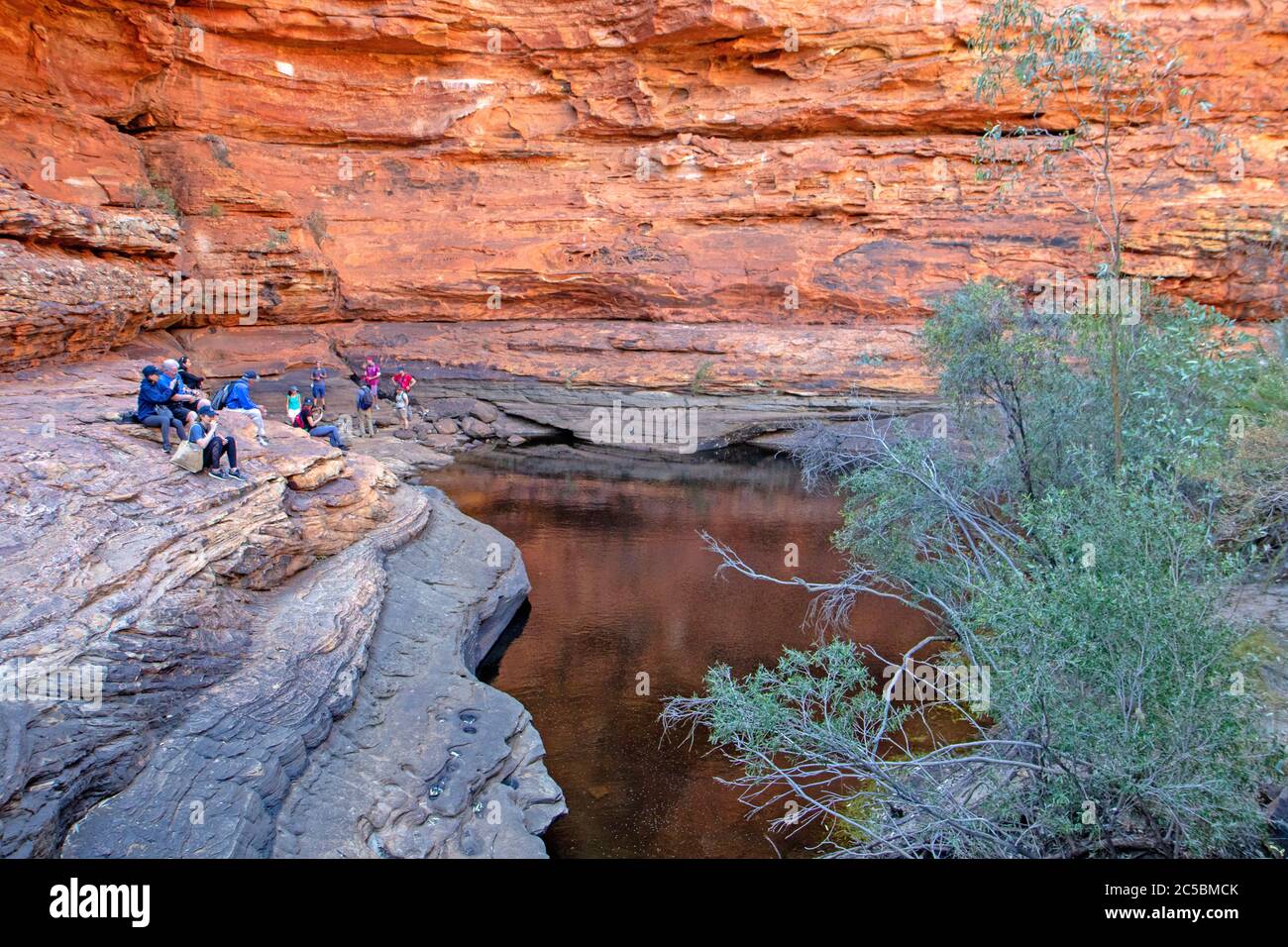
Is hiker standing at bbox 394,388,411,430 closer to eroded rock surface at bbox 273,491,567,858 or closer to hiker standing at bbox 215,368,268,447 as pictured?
hiker standing at bbox 215,368,268,447

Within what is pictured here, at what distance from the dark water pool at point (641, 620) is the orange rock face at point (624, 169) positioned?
5.40m

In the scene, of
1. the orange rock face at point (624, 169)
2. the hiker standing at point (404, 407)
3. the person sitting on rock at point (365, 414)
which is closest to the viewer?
the person sitting on rock at point (365, 414)

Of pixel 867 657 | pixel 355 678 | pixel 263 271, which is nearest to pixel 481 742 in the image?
pixel 355 678

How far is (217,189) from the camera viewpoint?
2322 centimetres

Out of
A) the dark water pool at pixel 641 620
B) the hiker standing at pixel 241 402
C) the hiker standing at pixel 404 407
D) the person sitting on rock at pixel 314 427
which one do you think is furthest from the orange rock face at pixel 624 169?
the hiker standing at pixel 241 402

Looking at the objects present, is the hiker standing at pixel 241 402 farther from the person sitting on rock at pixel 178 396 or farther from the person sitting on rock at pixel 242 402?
the person sitting on rock at pixel 178 396

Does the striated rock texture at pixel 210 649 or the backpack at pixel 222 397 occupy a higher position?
the backpack at pixel 222 397

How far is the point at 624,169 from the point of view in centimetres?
2544

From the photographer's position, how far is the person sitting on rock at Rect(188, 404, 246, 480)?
9562 mm

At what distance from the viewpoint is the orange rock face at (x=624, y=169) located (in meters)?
22.7

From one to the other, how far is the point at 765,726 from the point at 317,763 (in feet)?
13.1

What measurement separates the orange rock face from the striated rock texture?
46.3 ft

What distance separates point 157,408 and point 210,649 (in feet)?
12.4
